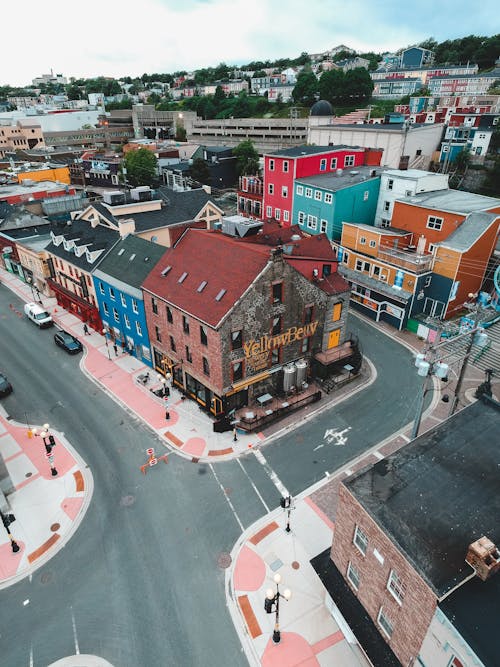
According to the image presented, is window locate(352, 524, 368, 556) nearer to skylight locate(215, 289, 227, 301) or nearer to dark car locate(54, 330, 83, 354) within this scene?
skylight locate(215, 289, 227, 301)

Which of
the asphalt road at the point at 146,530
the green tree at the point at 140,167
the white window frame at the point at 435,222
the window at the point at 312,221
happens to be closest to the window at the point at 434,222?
the white window frame at the point at 435,222

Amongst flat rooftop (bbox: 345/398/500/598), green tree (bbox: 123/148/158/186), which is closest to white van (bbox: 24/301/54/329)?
flat rooftop (bbox: 345/398/500/598)

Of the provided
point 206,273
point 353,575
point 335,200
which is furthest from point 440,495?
point 335,200

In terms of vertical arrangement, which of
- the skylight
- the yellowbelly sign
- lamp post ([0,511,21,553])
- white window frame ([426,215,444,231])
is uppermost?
white window frame ([426,215,444,231])

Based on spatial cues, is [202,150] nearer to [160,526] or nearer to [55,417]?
[55,417]

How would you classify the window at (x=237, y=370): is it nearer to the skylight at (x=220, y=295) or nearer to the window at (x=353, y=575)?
the skylight at (x=220, y=295)
